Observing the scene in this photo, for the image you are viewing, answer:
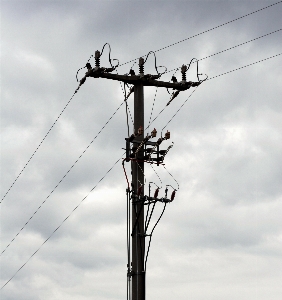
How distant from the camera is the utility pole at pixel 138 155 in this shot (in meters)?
32.6

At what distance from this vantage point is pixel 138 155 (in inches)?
1321

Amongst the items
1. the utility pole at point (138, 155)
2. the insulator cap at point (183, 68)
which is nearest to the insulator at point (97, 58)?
the utility pole at point (138, 155)

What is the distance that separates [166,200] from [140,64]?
205 inches

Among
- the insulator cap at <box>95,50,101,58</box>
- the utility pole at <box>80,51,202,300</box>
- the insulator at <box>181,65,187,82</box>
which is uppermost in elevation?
the insulator at <box>181,65,187,82</box>

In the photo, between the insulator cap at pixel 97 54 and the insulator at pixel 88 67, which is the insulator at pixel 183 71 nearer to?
the insulator cap at pixel 97 54

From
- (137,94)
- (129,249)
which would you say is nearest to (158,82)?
(137,94)

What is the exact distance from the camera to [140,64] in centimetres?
3416

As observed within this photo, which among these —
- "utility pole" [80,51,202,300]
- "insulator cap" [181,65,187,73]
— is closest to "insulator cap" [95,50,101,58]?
"utility pole" [80,51,202,300]

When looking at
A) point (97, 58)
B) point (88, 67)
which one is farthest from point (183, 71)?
point (88, 67)

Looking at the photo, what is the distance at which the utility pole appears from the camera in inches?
1283

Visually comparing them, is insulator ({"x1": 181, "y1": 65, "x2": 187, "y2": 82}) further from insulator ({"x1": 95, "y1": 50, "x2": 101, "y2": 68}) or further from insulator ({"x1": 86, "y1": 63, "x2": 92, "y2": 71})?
insulator ({"x1": 86, "y1": 63, "x2": 92, "y2": 71})

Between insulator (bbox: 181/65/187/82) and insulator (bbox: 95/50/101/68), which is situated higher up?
insulator (bbox: 181/65/187/82)

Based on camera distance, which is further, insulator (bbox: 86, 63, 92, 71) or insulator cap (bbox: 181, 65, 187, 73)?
insulator cap (bbox: 181, 65, 187, 73)

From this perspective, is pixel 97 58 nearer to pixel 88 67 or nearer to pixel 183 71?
pixel 88 67
